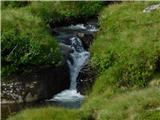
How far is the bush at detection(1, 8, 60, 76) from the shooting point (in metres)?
24.9

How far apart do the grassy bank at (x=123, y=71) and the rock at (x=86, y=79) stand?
1.10 feet

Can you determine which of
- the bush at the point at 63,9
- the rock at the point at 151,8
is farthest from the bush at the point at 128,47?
the bush at the point at 63,9

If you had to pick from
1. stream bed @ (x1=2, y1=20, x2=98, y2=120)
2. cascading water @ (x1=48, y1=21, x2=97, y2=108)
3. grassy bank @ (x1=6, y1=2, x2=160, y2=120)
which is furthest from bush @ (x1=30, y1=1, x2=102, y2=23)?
grassy bank @ (x1=6, y1=2, x2=160, y2=120)

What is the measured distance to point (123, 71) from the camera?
2308 centimetres


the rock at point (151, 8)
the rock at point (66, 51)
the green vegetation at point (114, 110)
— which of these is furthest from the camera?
the rock at point (151, 8)

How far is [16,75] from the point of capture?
24969mm

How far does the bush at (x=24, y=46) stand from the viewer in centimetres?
2488

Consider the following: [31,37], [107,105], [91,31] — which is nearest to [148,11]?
[91,31]

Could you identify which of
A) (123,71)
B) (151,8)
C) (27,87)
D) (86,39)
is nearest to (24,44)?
(27,87)

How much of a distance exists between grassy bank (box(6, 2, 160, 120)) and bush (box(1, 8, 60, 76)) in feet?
6.45

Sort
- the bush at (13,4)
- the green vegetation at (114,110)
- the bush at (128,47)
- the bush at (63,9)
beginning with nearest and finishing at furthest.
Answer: the green vegetation at (114,110) < the bush at (128,47) < the bush at (63,9) < the bush at (13,4)

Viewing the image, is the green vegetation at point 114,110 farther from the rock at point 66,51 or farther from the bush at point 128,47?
the rock at point 66,51

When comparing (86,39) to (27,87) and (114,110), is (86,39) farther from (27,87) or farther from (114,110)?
(114,110)

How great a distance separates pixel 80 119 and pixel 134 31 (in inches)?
250
